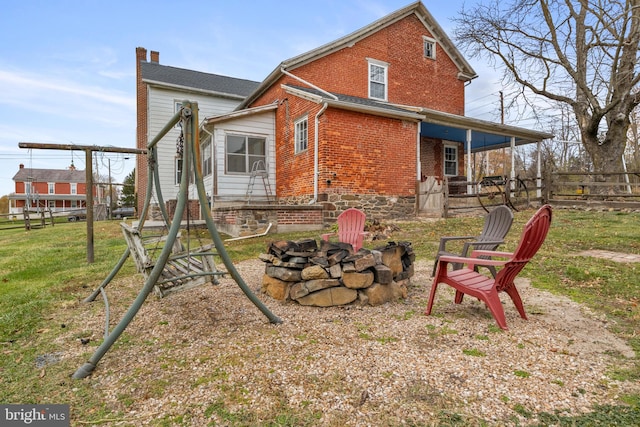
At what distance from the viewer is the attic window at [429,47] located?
15016mm

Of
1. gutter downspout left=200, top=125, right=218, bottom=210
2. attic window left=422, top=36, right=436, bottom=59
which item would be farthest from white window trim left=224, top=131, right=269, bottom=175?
attic window left=422, top=36, right=436, bottom=59

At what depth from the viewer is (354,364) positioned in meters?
2.33

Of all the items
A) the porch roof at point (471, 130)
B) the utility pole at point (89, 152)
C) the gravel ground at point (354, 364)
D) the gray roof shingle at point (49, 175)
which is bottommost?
the gravel ground at point (354, 364)

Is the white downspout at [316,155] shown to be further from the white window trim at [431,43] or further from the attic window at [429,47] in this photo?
the attic window at [429,47]

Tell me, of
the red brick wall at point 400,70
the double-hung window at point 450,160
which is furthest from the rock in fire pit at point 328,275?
the double-hung window at point 450,160

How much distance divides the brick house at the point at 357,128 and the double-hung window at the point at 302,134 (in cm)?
3

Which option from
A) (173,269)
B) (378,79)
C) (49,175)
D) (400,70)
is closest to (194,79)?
(378,79)

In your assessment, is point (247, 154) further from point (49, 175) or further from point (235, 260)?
point (49, 175)

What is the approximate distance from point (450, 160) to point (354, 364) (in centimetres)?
1502

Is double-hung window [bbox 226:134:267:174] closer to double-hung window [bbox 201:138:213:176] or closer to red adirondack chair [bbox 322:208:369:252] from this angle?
double-hung window [bbox 201:138:213:176]

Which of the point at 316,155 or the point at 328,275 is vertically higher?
the point at 316,155

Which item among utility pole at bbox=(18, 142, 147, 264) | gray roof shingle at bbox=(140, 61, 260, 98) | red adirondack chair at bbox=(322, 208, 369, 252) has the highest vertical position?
gray roof shingle at bbox=(140, 61, 260, 98)

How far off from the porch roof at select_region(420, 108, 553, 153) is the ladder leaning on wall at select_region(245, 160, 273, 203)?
19.9 ft

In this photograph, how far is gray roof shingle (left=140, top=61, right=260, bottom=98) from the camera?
1709 cm
